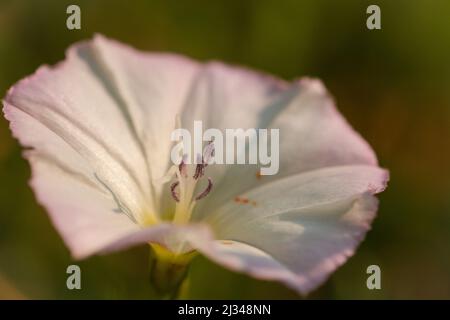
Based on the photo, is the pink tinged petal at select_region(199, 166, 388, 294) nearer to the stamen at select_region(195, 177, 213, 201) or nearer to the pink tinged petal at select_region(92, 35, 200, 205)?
the stamen at select_region(195, 177, 213, 201)

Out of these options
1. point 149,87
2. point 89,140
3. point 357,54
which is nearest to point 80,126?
point 89,140

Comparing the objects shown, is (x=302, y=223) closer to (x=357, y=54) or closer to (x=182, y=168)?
(x=182, y=168)

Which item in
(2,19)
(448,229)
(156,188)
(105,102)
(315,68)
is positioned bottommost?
(448,229)

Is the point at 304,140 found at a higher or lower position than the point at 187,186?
higher

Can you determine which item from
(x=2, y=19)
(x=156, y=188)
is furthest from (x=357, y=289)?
(x=2, y=19)

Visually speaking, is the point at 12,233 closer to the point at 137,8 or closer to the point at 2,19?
the point at 2,19

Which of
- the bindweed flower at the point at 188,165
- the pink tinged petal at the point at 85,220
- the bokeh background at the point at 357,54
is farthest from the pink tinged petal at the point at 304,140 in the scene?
the bokeh background at the point at 357,54

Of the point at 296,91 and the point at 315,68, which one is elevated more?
the point at 315,68

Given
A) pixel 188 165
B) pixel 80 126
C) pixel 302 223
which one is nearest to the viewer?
pixel 302 223

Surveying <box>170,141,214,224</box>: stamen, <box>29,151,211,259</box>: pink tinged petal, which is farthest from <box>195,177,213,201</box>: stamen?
<box>29,151,211,259</box>: pink tinged petal
